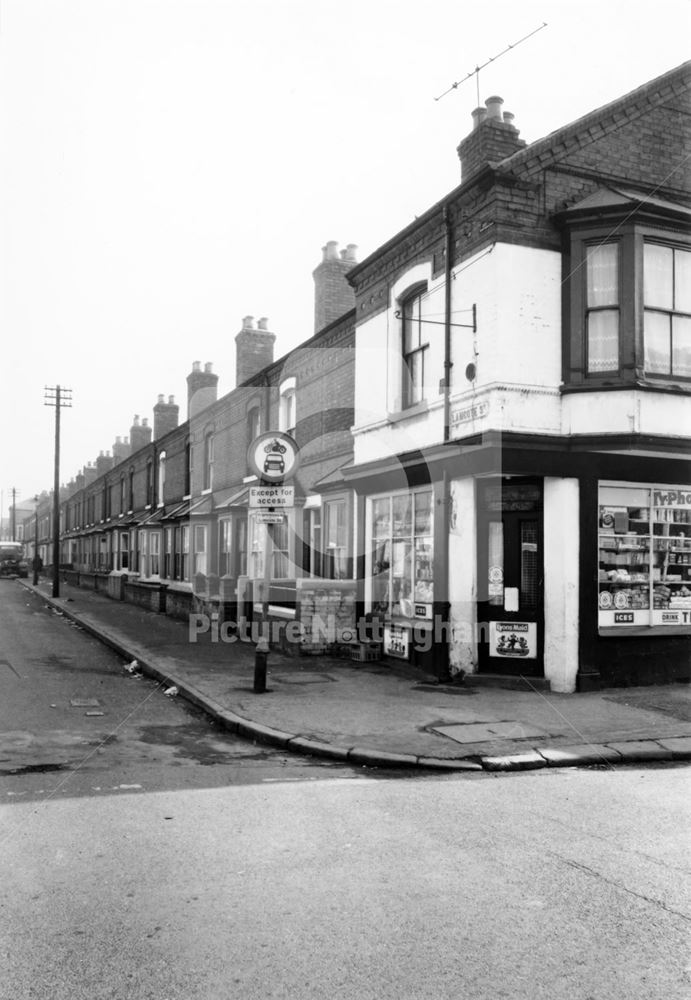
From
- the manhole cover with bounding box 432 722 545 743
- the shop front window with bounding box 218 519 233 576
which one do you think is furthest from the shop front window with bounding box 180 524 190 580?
the manhole cover with bounding box 432 722 545 743

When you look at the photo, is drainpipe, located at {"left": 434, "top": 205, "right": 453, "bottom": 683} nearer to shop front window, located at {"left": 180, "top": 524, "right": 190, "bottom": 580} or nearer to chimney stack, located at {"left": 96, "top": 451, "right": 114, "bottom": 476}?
shop front window, located at {"left": 180, "top": 524, "right": 190, "bottom": 580}

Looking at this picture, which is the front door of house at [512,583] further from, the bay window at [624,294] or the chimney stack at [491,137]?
the chimney stack at [491,137]

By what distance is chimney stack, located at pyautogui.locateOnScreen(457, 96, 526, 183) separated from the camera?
12.4m

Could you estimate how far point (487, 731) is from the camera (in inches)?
344

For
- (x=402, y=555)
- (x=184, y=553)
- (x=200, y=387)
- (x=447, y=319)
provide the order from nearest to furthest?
(x=447, y=319)
(x=402, y=555)
(x=184, y=553)
(x=200, y=387)

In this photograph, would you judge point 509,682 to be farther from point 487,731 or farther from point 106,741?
point 106,741

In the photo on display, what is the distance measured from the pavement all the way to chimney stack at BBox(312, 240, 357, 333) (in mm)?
9278

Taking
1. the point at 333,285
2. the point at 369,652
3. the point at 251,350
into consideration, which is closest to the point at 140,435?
the point at 251,350

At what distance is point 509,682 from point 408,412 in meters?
4.77

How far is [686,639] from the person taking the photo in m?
11.9

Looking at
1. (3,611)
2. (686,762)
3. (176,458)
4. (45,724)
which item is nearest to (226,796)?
(45,724)

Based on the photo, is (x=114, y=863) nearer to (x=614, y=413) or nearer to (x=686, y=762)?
(x=686, y=762)

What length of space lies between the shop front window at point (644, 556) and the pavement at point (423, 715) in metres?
1.11

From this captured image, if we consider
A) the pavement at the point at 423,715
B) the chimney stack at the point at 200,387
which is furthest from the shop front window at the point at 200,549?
the pavement at the point at 423,715
